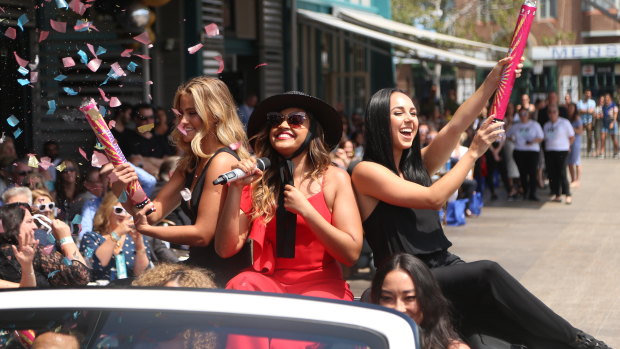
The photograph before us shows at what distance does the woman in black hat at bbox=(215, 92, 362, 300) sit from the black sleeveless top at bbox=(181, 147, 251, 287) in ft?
0.50

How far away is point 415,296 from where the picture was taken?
3965 millimetres

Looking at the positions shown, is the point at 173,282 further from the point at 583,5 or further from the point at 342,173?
the point at 583,5

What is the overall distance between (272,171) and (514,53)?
47.0 inches

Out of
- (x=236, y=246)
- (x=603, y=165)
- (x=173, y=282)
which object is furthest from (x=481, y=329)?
(x=603, y=165)

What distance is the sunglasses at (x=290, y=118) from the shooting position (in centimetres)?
440

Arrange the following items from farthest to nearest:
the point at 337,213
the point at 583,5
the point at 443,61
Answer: the point at 583,5
the point at 443,61
the point at 337,213

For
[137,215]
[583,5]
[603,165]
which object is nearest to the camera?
[137,215]

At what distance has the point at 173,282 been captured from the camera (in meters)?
3.84

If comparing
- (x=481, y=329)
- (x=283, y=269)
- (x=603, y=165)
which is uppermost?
(x=283, y=269)

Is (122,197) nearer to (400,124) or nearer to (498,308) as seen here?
(400,124)

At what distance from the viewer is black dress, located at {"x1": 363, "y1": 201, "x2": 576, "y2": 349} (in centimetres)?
436

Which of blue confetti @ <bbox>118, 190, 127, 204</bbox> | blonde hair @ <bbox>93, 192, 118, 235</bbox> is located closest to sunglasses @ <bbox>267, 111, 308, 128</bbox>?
blue confetti @ <bbox>118, 190, 127, 204</bbox>

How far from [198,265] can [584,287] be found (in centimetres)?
594

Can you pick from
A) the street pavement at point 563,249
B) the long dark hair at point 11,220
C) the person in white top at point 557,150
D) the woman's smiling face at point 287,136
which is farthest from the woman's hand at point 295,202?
the person in white top at point 557,150
